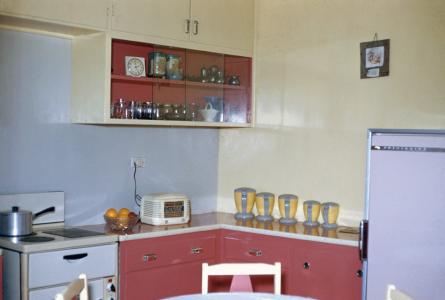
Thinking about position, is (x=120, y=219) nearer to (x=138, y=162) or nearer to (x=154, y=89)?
(x=138, y=162)

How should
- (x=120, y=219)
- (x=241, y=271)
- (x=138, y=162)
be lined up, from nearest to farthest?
1. (x=241, y=271)
2. (x=120, y=219)
3. (x=138, y=162)

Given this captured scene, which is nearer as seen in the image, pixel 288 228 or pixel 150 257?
pixel 150 257

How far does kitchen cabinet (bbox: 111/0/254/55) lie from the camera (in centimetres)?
397

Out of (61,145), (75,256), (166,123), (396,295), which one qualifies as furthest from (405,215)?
(61,145)

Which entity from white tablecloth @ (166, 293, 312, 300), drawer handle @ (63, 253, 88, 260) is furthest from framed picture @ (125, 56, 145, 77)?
white tablecloth @ (166, 293, 312, 300)

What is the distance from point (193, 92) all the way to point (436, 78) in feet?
5.15

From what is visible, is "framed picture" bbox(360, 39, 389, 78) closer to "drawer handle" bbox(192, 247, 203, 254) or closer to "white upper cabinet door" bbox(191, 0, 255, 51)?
"white upper cabinet door" bbox(191, 0, 255, 51)

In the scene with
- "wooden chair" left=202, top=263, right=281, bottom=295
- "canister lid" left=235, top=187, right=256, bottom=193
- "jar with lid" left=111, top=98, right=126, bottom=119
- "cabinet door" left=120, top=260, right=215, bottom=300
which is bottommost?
"cabinet door" left=120, top=260, right=215, bottom=300

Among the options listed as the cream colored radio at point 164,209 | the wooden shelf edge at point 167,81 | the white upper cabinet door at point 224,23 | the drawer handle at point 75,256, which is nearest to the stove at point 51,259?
the drawer handle at point 75,256

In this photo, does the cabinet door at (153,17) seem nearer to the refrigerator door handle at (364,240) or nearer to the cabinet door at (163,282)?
the cabinet door at (163,282)

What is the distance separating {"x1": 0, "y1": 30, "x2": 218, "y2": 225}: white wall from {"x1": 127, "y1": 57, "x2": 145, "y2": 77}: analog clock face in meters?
0.39

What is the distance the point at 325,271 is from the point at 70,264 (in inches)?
58.5

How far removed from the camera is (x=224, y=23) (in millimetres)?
4527

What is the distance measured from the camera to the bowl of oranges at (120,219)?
397 cm
